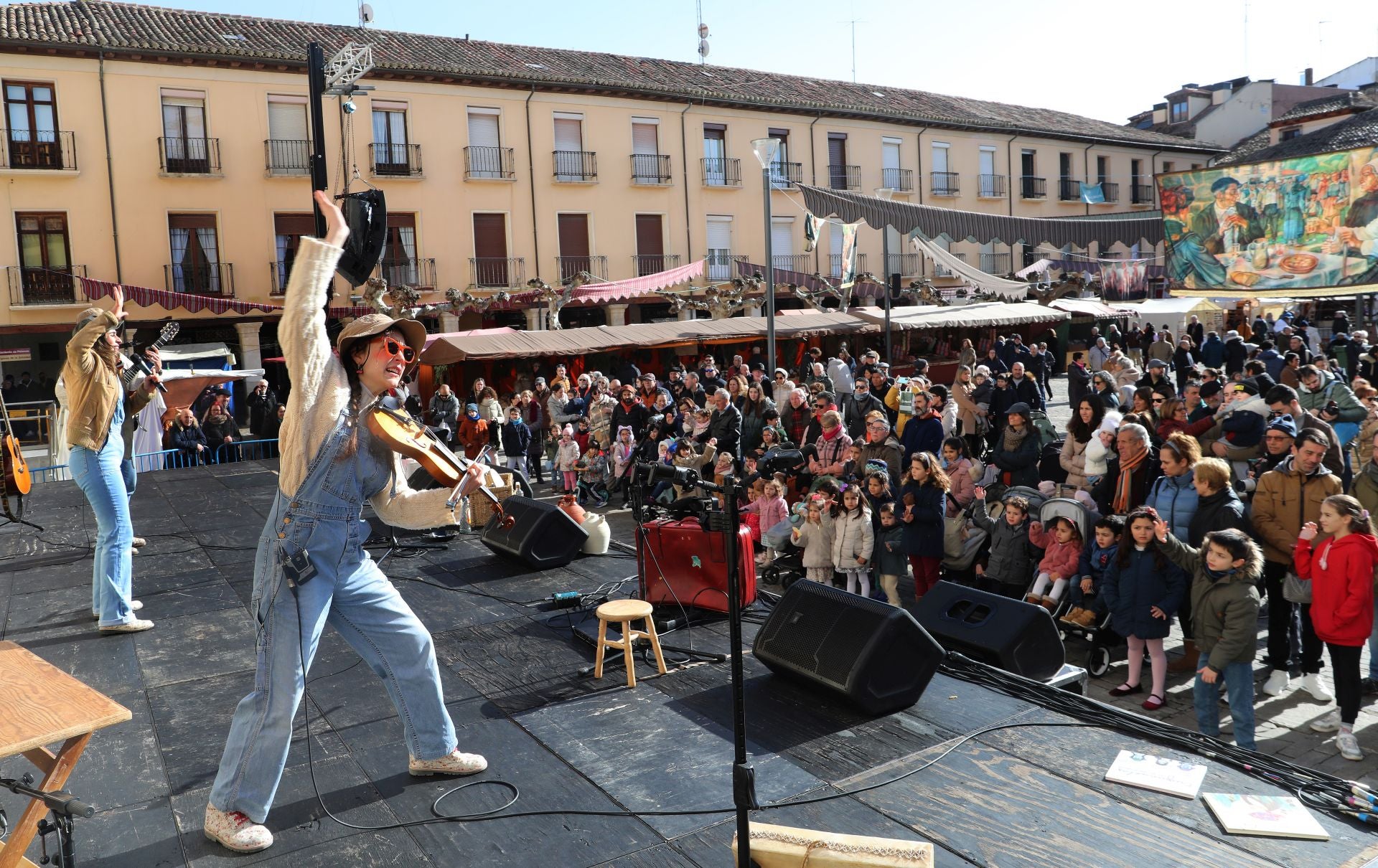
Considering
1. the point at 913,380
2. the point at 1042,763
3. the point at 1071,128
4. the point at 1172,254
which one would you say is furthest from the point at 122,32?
the point at 1071,128

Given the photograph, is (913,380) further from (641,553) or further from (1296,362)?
(641,553)

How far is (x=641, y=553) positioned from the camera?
5648 millimetres

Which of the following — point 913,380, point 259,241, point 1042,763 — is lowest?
point 1042,763

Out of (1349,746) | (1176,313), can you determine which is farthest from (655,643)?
(1176,313)

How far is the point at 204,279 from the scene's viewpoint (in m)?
22.7

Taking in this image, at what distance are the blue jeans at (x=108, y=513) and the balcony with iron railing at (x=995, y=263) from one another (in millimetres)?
31915

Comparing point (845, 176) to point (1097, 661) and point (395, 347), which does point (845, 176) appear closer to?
point (1097, 661)

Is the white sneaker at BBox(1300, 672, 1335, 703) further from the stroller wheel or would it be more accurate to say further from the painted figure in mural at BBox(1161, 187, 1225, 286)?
the painted figure in mural at BBox(1161, 187, 1225, 286)

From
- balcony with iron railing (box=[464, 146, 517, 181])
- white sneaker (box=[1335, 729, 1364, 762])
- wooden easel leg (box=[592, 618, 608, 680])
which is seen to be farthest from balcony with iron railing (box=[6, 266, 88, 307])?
white sneaker (box=[1335, 729, 1364, 762])

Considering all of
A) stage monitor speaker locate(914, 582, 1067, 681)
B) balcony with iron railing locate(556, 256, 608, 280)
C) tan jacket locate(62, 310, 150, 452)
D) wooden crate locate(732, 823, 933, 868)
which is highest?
balcony with iron railing locate(556, 256, 608, 280)

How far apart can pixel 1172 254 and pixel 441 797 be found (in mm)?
17613

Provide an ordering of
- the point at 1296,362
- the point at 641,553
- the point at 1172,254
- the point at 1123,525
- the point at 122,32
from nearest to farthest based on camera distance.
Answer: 1. the point at 641,553
2. the point at 1123,525
3. the point at 1296,362
4. the point at 1172,254
5. the point at 122,32

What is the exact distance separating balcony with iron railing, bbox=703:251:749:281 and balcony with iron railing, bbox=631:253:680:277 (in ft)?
3.23

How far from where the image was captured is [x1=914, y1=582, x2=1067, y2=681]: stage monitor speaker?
189 inches
